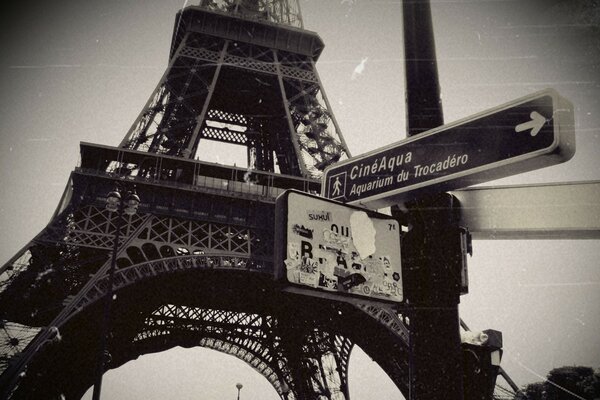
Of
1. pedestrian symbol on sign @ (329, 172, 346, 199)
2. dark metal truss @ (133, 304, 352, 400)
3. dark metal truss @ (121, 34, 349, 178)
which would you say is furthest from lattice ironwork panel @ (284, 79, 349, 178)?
pedestrian symbol on sign @ (329, 172, 346, 199)

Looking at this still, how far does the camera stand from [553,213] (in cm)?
238

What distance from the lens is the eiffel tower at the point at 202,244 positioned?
19.1m

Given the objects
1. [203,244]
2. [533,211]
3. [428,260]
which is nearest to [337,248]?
[428,260]

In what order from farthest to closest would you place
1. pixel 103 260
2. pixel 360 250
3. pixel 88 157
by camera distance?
pixel 88 157 < pixel 103 260 < pixel 360 250

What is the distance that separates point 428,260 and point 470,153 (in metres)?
0.56

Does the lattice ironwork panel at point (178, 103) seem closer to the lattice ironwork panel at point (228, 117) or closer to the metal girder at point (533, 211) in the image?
the lattice ironwork panel at point (228, 117)

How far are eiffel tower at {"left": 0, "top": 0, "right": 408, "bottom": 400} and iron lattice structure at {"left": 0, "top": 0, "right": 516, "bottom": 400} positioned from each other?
0.26 ft

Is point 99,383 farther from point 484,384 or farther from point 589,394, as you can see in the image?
point 589,394

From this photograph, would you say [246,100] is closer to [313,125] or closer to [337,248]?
[313,125]

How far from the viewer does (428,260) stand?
2.42 m

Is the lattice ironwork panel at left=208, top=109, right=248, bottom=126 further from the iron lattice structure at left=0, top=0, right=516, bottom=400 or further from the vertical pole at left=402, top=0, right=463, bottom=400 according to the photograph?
the vertical pole at left=402, top=0, right=463, bottom=400

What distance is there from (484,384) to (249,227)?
21.7 m

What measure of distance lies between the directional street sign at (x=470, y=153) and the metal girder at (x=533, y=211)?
226mm

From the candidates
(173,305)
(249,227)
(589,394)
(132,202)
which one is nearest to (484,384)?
(132,202)
